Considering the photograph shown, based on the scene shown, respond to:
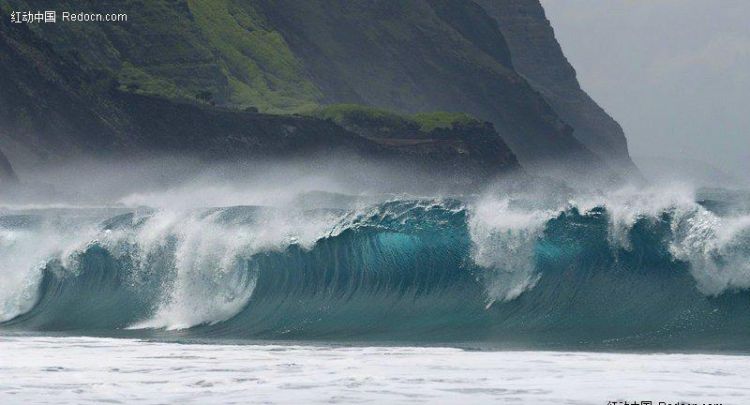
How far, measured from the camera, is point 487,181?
139 metres

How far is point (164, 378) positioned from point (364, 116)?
389 feet

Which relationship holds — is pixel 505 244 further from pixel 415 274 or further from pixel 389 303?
pixel 389 303

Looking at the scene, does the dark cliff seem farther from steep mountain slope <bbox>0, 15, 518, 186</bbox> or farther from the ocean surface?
the ocean surface

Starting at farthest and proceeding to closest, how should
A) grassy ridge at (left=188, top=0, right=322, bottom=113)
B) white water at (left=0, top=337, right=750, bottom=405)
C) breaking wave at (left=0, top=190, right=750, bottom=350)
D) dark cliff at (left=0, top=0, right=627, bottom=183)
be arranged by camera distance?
1. grassy ridge at (left=188, top=0, right=322, bottom=113)
2. dark cliff at (left=0, top=0, right=627, bottom=183)
3. breaking wave at (left=0, top=190, right=750, bottom=350)
4. white water at (left=0, top=337, right=750, bottom=405)

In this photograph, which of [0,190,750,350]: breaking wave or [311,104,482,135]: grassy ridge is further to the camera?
[311,104,482,135]: grassy ridge

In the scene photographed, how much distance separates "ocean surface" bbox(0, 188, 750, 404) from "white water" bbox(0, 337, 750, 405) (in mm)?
49

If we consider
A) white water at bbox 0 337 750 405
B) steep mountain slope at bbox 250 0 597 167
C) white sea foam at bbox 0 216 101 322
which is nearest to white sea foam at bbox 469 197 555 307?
white water at bbox 0 337 750 405

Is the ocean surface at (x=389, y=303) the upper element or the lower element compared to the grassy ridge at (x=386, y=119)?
lower

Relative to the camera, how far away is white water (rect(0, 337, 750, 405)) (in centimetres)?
1570

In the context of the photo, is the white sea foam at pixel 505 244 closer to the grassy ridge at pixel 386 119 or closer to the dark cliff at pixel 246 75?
the dark cliff at pixel 246 75

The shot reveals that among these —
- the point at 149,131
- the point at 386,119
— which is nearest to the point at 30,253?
the point at 149,131

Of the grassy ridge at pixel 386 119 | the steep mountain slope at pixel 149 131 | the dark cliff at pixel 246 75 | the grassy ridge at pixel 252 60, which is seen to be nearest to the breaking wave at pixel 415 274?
the steep mountain slope at pixel 149 131

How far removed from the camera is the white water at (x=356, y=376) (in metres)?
15.7

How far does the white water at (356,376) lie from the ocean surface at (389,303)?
49 mm
